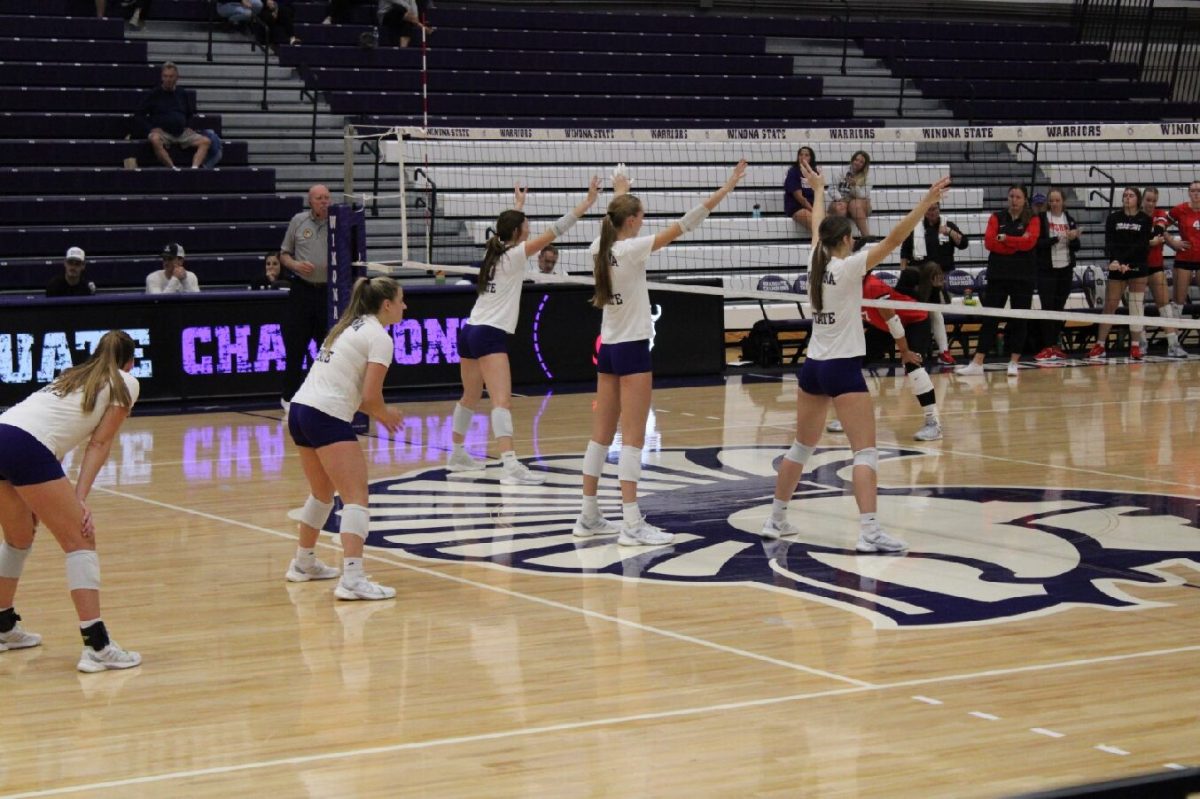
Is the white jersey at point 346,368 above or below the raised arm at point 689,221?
below

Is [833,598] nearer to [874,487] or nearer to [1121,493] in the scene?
[874,487]

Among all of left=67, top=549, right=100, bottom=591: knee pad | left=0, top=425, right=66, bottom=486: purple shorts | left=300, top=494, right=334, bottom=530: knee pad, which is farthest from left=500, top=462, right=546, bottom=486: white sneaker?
left=0, top=425, right=66, bottom=486: purple shorts

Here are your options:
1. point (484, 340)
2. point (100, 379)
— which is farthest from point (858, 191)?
point (100, 379)

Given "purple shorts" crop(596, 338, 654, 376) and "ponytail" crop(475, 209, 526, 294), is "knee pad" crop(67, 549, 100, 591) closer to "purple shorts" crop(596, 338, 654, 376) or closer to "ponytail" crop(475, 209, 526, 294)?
"purple shorts" crop(596, 338, 654, 376)

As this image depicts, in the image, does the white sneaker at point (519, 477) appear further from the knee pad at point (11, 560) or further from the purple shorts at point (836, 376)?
the knee pad at point (11, 560)

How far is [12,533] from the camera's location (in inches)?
270

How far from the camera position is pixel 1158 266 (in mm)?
19734

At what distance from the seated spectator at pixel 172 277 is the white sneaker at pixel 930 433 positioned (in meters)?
7.62

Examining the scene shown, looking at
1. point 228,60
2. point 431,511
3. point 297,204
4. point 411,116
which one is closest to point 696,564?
point 431,511

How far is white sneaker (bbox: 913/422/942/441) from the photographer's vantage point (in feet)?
43.1

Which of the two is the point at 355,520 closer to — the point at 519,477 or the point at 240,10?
the point at 519,477

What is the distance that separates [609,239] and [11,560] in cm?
365

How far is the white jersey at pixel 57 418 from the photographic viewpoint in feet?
21.8

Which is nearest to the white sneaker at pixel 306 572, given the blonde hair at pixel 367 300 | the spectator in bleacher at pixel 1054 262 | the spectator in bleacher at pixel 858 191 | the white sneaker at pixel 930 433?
the blonde hair at pixel 367 300
